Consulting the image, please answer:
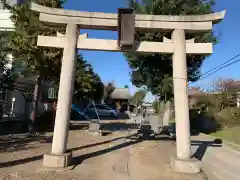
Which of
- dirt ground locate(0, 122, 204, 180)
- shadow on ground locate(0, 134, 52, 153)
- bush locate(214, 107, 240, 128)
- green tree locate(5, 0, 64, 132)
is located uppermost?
green tree locate(5, 0, 64, 132)

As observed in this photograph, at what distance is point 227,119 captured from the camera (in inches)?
795

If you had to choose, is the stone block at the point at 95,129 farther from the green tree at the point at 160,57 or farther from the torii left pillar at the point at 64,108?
the torii left pillar at the point at 64,108

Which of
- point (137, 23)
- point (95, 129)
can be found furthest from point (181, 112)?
point (95, 129)

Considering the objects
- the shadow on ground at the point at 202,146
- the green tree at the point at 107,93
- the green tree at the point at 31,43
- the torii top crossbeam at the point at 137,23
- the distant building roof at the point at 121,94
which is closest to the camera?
the torii top crossbeam at the point at 137,23

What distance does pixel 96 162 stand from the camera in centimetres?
874

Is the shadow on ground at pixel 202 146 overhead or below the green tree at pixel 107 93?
below

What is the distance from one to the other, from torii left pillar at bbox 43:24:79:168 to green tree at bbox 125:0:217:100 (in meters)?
7.76

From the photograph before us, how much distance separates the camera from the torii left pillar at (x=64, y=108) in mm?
7729

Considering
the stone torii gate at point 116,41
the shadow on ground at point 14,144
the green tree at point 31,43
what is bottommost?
the shadow on ground at point 14,144

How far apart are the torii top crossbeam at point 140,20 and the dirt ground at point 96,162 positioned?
4.29m

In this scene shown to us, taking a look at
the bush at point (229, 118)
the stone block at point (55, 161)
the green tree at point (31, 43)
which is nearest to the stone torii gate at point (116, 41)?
the stone block at point (55, 161)

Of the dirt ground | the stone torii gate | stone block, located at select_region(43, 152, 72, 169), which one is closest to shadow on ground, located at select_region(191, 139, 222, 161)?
the dirt ground

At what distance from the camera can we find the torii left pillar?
7.73 m

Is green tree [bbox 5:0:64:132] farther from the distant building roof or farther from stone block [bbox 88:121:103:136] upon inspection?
the distant building roof
